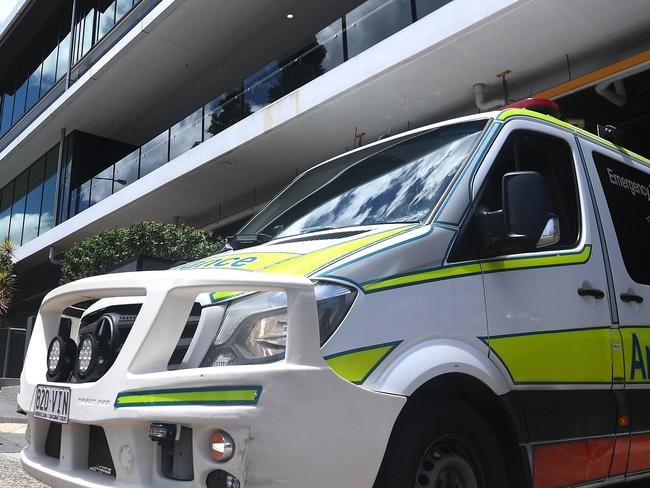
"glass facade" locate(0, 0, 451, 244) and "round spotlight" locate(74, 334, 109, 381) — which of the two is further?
"glass facade" locate(0, 0, 451, 244)

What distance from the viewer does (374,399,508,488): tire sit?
94.4 inches

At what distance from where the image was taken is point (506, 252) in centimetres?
302

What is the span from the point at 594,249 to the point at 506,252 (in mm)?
878

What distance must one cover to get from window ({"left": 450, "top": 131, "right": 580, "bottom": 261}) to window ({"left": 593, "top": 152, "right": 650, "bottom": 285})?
0.36 meters

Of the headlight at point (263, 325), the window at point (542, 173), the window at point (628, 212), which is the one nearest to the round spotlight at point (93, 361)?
the headlight at point (263, 325)

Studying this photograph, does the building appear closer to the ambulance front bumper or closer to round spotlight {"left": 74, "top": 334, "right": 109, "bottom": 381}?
the ambulance front bumper

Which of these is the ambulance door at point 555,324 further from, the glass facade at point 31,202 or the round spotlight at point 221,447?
the glass facade at point 31,202

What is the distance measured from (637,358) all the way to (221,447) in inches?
104

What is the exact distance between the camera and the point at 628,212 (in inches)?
160

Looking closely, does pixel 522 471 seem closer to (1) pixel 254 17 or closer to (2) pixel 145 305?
(2) pixel 145 305

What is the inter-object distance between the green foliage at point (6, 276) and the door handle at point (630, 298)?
2120 cm

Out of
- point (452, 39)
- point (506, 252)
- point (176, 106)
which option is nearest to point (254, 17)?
point (176, 106)

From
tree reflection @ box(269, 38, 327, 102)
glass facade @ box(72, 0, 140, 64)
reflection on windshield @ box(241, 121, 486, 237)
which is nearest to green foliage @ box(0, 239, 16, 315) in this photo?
glass facade @ box(72, 0, 140, 64)

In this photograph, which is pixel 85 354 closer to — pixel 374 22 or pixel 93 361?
pixel 93 361
